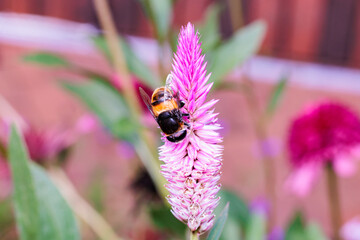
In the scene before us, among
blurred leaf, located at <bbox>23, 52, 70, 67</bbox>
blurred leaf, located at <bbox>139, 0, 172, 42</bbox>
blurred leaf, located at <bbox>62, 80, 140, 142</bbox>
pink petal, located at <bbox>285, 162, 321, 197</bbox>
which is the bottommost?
pink petal, located at <bbox>285, 162, 321, 197</bbox>

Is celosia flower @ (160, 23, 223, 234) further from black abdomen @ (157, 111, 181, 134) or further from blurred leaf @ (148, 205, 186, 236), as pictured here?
blurred leaf @ (148, 205, 186, 236)

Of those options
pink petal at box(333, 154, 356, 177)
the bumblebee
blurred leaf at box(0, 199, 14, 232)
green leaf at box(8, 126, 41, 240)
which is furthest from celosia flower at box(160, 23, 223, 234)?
blurred leaf at box(0, 199, 14, 232)

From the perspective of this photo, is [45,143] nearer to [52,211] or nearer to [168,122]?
[52,211]

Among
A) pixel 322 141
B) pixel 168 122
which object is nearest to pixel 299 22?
pixel 322 141

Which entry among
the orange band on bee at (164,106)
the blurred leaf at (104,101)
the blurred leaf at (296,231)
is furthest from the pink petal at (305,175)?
the orange band on bee at (164,106)

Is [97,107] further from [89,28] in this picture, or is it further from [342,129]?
[89,28]

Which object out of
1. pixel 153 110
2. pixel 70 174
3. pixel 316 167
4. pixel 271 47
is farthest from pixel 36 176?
pixel 271 47
